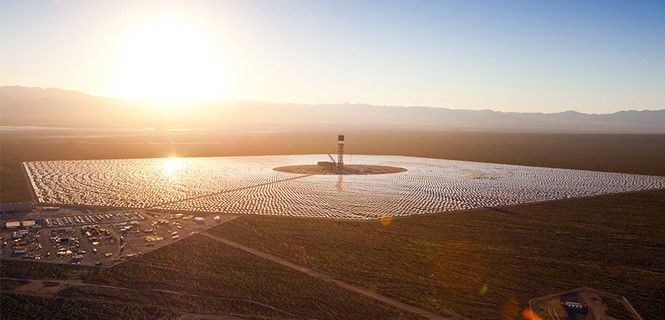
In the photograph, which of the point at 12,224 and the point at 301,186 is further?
the point at 301,186

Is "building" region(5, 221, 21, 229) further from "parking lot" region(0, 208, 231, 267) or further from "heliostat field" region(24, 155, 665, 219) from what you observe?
"heliostat field" region(24, 155, 665, 219)

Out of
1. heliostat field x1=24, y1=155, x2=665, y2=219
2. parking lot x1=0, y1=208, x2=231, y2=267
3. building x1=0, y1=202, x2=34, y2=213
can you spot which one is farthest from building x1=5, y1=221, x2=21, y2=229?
heliostat field x1=24, y1=155, x2=665, y2=219

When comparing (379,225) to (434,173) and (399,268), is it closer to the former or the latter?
(399,268)

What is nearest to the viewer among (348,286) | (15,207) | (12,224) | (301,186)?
(348,286)

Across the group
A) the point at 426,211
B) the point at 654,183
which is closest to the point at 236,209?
the point at 426,211

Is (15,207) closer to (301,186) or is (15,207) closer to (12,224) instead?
(12,224)

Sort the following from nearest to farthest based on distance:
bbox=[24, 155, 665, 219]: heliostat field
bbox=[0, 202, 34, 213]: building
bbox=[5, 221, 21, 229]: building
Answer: bbox=[5, 221, 21, 229]: building → bbox=[0, 202, 34, 213]: building → bbox=[24, 155, 665, 219]: heliostat field

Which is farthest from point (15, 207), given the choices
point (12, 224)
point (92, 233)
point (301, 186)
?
point (301, 186)

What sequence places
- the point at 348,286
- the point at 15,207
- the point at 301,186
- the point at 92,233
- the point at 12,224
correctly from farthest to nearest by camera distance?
the point at 301,186 < the point at 15,207 < the point at 12,224 < the point at 92,233 < the point at 348,286
